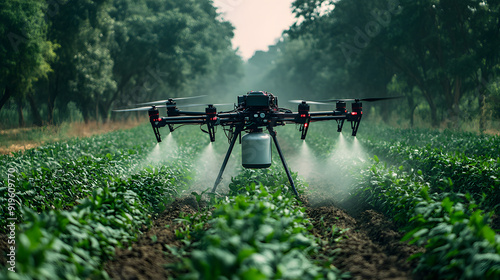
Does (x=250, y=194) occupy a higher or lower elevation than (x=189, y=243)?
higher

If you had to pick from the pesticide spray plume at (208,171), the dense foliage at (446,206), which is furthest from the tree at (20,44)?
the dense foliage at (446,206)

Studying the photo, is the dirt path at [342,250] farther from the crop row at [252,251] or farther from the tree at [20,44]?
the tree at [20,44]

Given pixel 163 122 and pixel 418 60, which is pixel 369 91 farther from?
pixel 163 122

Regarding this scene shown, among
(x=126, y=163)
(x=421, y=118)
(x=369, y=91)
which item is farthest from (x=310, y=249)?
(x=369, y=91)

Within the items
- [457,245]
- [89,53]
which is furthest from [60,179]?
[89,53]

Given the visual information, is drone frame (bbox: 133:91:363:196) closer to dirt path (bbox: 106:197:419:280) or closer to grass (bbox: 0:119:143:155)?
dirt path (bbox: 106:197:419:280)
